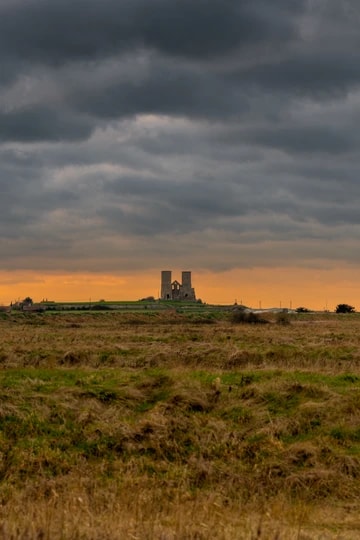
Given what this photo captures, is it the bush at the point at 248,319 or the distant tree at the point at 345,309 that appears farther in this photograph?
the distant tree at the point at 345,309

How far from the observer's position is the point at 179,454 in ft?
47.1

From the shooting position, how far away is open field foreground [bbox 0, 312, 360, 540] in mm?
9586

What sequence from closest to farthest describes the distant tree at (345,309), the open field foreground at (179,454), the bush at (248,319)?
the open field foreground at (179,454), the bush at (248,319), the distant tree at (345,309)

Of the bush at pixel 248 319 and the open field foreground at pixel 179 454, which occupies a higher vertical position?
the bush at pixel 248 319

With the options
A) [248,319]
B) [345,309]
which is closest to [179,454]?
[248,319]

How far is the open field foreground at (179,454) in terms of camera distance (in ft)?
31.4

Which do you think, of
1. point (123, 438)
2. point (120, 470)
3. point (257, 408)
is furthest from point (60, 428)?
point (257, 408)

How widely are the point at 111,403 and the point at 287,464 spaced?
525 cm

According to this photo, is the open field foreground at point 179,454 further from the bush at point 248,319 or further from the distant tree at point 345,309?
the distant tree at point 345,309

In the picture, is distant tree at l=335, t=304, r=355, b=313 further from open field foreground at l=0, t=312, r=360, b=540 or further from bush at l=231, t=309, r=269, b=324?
open field foreground at l=0, t=312, r=360, b=540

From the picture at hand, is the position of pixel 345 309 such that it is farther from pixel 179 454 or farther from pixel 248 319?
pixel 179 454

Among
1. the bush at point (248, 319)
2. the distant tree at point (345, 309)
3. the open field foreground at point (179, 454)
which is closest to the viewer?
the open field foreground at point (179, 454)

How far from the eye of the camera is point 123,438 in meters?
14.9

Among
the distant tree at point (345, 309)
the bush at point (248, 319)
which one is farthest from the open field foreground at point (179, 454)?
the distant tree at point (345, 309)
